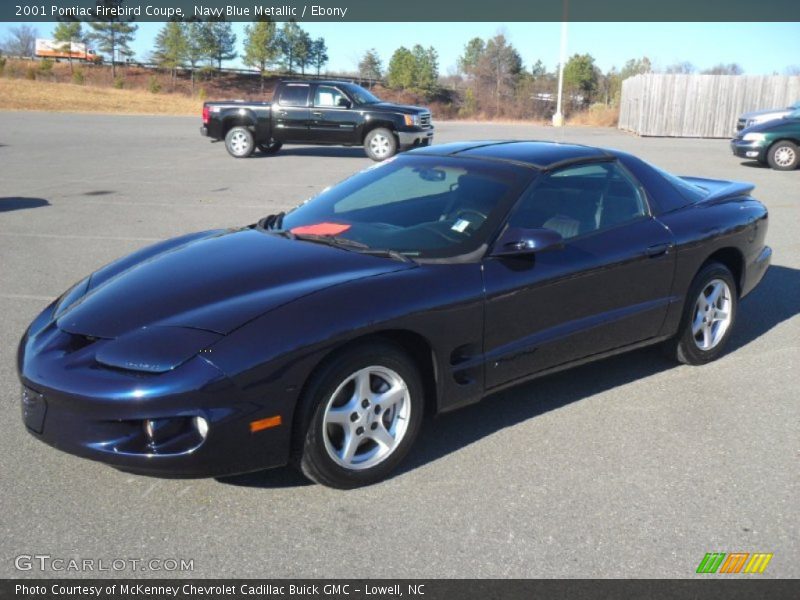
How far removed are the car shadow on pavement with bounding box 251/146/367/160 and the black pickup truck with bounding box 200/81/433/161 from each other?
2.37 ft

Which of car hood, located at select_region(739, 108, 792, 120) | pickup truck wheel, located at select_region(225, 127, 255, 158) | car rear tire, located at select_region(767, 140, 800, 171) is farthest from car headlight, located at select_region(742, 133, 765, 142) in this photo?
pickup truck wheel, located at select_region(225, 127, 255, 158)

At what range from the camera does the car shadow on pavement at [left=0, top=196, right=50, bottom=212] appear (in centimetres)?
1173

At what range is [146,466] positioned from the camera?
3256mm

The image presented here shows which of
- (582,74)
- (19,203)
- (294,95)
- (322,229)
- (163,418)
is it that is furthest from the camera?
(582,74)

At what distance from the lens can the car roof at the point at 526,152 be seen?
15.8ft

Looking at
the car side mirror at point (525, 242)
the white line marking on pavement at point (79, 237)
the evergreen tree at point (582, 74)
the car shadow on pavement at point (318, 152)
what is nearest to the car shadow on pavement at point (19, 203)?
the white line marking on pavement at point (79, 237)

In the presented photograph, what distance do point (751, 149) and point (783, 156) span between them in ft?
2.29

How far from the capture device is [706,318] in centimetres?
546

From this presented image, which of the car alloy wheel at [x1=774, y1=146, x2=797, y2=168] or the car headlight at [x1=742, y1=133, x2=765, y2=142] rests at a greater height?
the car headlight at [x1=742, y1=133, x2=765, y2=142]

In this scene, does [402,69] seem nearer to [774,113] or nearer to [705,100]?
[705,100]

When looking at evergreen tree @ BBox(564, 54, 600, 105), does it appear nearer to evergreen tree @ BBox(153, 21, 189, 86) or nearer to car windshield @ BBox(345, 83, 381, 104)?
evergreen tree @ BBox(153, 21, 189, 86)

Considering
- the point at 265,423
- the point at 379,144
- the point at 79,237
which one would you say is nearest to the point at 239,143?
the point at 379,144
